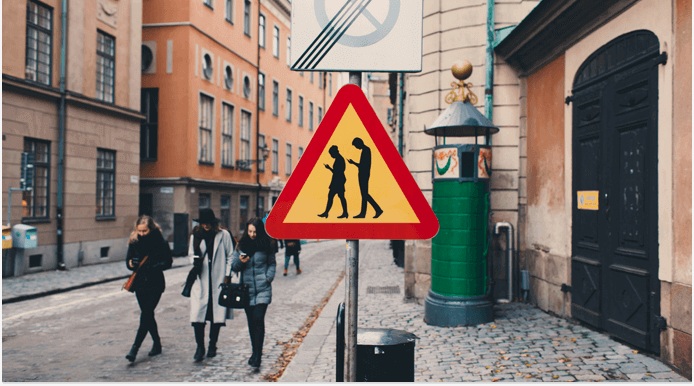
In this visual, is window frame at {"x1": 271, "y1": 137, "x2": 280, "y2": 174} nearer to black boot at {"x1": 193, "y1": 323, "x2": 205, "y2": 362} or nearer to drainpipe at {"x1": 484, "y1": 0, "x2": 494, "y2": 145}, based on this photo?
drainpipe at {"x1": 484, "y1": 0, "x2": 494, "y2": 145}

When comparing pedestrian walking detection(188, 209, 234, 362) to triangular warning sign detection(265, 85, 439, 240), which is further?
pedestrian walking detection(188, 209, 234, 362)

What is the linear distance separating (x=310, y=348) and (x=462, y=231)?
107 inches

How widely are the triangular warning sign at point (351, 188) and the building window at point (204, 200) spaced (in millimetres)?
20712

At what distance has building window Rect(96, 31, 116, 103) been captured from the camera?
17.2m

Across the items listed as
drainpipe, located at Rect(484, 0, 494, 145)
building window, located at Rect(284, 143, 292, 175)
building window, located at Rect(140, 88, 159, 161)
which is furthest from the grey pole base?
building window, located at Rect(284, 143, 292, 175)

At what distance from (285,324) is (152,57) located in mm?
17082

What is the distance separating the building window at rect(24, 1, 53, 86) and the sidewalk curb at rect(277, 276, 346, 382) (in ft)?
36.4

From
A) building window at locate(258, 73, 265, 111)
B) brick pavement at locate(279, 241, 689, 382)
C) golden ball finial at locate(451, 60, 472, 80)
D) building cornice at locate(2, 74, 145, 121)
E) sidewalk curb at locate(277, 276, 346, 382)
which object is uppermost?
building window at locate(258, 73, 265, 111)

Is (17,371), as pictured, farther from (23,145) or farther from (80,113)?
(80,113)

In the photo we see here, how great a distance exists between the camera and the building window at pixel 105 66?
17.2 m

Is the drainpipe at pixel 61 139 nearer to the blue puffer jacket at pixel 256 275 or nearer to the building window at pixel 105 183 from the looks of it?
the building window at pixel 105 183

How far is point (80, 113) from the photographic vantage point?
52.4ft

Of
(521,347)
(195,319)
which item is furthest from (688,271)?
(195,319)

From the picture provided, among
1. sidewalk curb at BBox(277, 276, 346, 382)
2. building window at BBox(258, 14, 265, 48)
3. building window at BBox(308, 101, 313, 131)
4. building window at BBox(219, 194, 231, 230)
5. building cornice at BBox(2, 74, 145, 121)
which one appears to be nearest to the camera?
sidewalk curb at BBox(277, 276, 346, 382)
